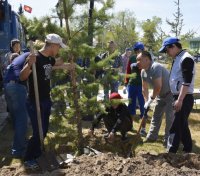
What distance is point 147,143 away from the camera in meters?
6.84

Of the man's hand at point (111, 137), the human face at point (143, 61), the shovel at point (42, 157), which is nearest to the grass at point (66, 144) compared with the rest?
the man's hand at point (111, 137)

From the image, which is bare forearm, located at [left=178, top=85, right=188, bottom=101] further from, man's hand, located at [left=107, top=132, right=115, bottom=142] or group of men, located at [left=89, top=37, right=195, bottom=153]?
man's hand, located at [left=107, top=132, right=115, bottom=142]

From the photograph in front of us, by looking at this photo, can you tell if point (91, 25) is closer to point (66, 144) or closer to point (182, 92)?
point (182, 92)

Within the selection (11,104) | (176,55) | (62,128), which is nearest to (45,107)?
(62,128)

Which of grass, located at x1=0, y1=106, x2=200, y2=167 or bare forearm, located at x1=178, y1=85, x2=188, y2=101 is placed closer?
bare forearm, located at x1=178, y1=85, x2=188, y2=101

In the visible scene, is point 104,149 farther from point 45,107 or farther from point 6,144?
point 6,144

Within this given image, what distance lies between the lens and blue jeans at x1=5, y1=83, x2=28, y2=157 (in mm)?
5750

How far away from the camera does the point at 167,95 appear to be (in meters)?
6.70

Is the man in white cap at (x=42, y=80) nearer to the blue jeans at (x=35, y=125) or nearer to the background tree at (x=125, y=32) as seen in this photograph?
the blue jeans at (x=35, y=125)

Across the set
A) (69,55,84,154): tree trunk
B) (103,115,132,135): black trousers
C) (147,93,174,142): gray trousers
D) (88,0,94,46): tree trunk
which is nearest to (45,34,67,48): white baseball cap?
(69,55,84,154): tree trunk

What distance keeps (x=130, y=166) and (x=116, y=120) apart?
203 cm

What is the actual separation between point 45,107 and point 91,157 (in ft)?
3.04

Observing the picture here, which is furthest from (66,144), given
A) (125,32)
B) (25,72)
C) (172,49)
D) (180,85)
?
(125,32)

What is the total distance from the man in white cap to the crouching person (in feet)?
3.82
